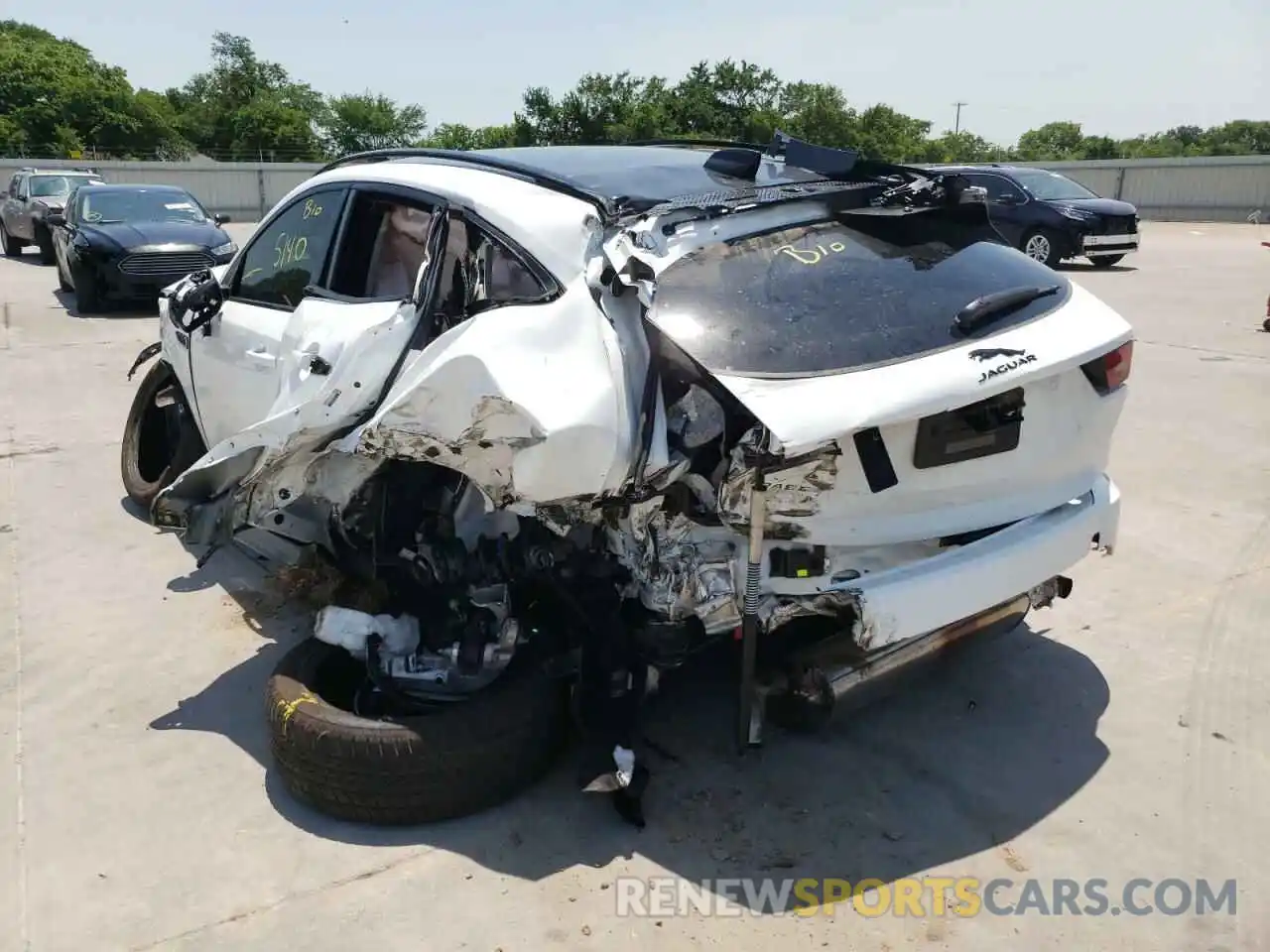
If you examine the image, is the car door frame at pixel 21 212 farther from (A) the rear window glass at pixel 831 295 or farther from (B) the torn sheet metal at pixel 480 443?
(A) the rear window glass at pixel 831 295

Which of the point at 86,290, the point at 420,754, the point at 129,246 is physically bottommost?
the point at 420,754

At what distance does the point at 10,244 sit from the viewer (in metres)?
20.9

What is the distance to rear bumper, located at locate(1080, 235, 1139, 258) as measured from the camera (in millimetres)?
16406

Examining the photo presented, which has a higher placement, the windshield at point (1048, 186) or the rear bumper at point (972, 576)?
the windshield at point (1048, 186)

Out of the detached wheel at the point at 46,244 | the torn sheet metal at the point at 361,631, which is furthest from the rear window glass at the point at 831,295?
the detached wheel at the point at 46,244

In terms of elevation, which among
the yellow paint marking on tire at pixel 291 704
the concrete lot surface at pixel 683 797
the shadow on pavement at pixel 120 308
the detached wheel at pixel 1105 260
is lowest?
the concrete lot surface at pixel 683 797

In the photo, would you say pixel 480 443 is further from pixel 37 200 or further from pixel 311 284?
pixel 37 200

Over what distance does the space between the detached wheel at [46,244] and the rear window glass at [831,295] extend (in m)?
19.4

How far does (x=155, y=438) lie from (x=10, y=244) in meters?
18.5

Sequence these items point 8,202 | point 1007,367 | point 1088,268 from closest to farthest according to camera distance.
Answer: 1. point 1007,367
2. point 1088,268
3. point 8,202

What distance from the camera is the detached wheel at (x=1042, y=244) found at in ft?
54.7

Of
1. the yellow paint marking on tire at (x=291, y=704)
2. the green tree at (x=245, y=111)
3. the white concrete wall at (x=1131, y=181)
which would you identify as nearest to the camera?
the yellow paint marking on tire at (x=291, y=704)

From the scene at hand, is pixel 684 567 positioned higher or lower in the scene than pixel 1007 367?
lower

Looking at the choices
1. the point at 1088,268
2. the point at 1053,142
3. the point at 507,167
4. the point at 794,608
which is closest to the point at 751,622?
the point at 794,608
